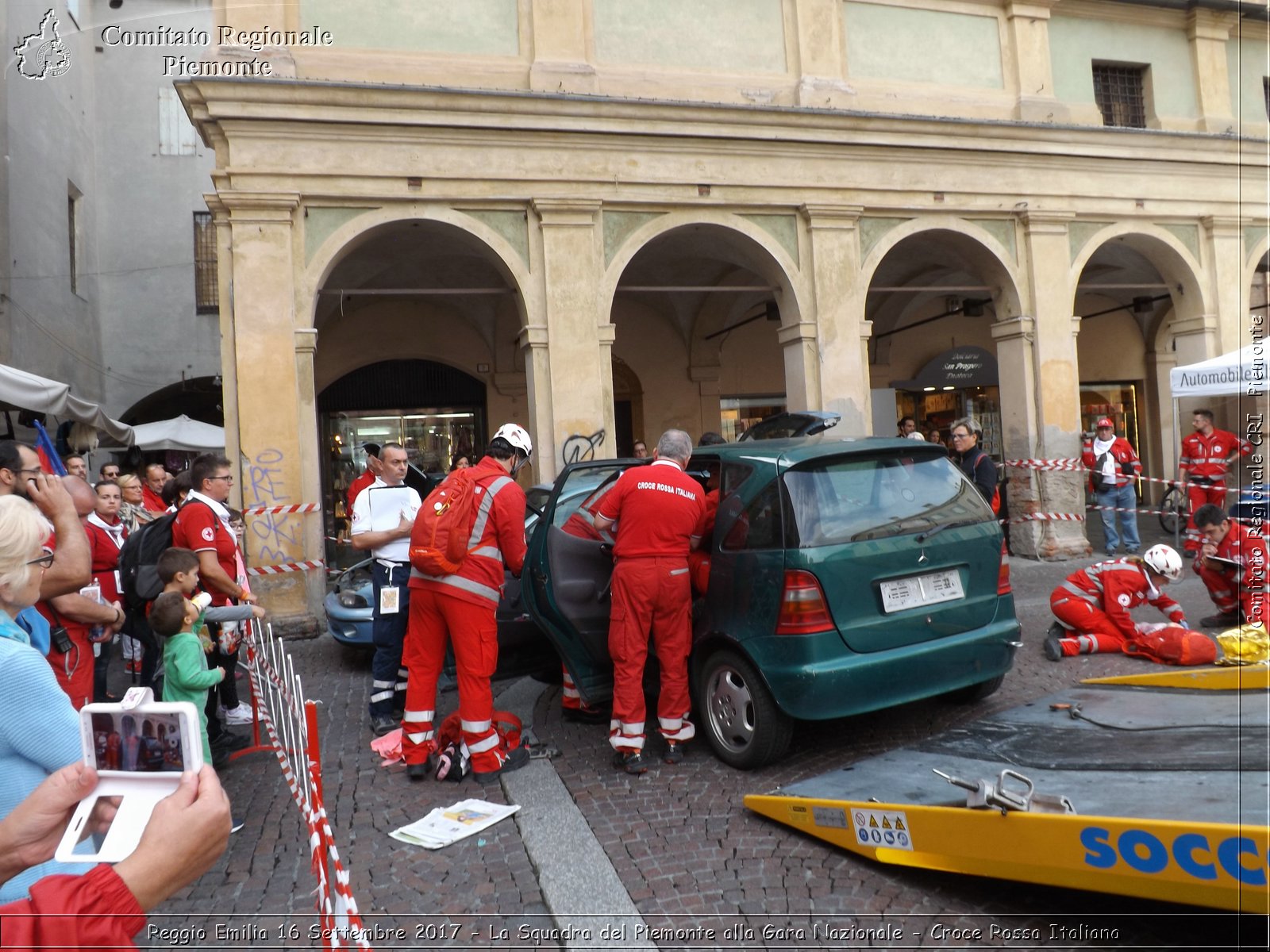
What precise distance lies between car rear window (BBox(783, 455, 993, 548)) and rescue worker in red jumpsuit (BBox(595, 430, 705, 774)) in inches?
24.7

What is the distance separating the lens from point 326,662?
821 centimetres

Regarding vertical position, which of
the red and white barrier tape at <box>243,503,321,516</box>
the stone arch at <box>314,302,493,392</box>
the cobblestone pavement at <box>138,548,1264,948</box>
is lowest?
the cobblestone pavement at <box>138,548,1264,948</box>

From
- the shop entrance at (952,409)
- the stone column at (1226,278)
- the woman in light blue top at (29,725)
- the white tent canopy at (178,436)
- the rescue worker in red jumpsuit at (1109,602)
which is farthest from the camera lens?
the shop entrance at (952,409)

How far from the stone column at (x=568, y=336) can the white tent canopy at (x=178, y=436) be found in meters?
7.33

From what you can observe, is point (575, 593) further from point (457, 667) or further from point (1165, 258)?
point (1165, 258)

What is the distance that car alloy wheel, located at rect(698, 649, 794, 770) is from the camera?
4555 millimetres

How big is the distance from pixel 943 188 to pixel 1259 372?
4703mm

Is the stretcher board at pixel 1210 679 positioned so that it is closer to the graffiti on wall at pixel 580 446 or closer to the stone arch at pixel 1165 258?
the graffiti on wall at pixel 580 446

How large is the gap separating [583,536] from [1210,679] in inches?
139

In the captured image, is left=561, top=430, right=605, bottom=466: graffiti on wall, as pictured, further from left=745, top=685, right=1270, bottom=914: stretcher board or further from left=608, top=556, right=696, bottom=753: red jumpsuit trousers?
left=745, top=685, right=1270, bottom=914: stretcher board

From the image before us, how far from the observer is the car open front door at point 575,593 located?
5164mm

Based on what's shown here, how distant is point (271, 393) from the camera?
9.90m

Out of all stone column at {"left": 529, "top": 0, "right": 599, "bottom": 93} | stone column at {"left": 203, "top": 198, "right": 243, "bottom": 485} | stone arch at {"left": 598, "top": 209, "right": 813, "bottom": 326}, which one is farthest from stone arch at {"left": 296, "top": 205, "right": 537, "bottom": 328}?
stone column at {"left": 529, "top": 0, "right": 599, "bottom": 93}

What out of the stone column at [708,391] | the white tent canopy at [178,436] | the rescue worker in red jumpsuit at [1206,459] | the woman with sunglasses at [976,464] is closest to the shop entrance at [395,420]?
the white tent canopy at [178,436]
